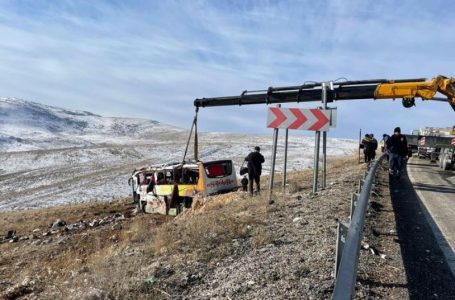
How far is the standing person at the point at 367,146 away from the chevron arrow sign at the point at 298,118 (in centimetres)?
1378

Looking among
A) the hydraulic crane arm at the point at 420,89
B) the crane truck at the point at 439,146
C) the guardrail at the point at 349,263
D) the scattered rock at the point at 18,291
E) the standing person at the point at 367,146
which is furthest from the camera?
the standing person at the point at 367,146

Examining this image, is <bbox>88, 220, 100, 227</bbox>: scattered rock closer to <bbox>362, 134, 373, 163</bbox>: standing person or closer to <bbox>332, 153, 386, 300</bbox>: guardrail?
<bbox>362, 134, 373, 163</bbox>: standing person

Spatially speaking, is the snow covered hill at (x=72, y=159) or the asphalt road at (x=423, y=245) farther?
the snow covered hill at (x=72, y=159)

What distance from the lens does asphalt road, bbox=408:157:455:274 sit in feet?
26.1

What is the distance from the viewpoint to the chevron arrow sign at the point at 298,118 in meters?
13.0

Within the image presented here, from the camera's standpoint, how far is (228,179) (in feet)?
67.7

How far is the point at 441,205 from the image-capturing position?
12.4 metres

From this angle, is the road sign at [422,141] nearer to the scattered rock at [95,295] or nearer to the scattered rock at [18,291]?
the scattered rock at [18,291]

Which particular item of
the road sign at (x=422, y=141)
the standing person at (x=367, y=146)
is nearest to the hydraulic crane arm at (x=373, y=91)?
the standing person at (x=367, y=146)

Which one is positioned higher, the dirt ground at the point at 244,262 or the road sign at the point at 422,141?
the road sign at the point at 422,141

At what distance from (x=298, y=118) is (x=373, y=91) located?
197 inches

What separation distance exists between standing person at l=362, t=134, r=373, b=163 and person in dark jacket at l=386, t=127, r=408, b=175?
8490 mm

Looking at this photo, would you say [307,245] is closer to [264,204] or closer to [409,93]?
[264,204]

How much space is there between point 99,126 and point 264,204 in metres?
94.2
